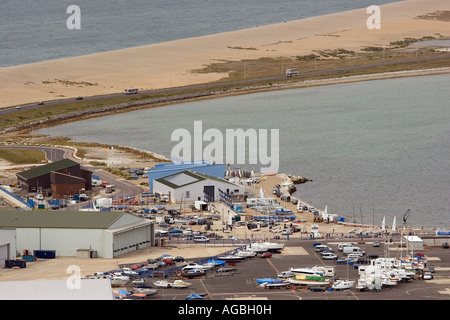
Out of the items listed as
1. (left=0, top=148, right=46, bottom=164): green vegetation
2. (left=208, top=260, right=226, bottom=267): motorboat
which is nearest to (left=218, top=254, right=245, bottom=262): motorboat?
(left=208, top=260, right=226, bottom=267): motorboat

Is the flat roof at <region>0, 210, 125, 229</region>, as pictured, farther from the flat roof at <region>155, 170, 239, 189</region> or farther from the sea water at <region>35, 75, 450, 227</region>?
the sea water at <region>35, 75, 450, 227</region>

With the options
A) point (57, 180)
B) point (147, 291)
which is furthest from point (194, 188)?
point (147, 291)

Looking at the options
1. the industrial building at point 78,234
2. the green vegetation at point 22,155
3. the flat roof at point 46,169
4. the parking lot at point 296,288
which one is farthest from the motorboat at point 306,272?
the green vegetation at point 22,155

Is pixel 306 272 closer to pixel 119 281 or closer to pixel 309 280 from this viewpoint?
pixel 309 280

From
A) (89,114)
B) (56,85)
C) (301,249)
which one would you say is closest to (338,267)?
(301,249)

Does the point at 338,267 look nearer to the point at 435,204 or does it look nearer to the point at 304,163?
the point at 435,204

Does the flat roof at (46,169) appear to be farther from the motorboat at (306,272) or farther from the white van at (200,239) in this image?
the motorboat at (306,272)
